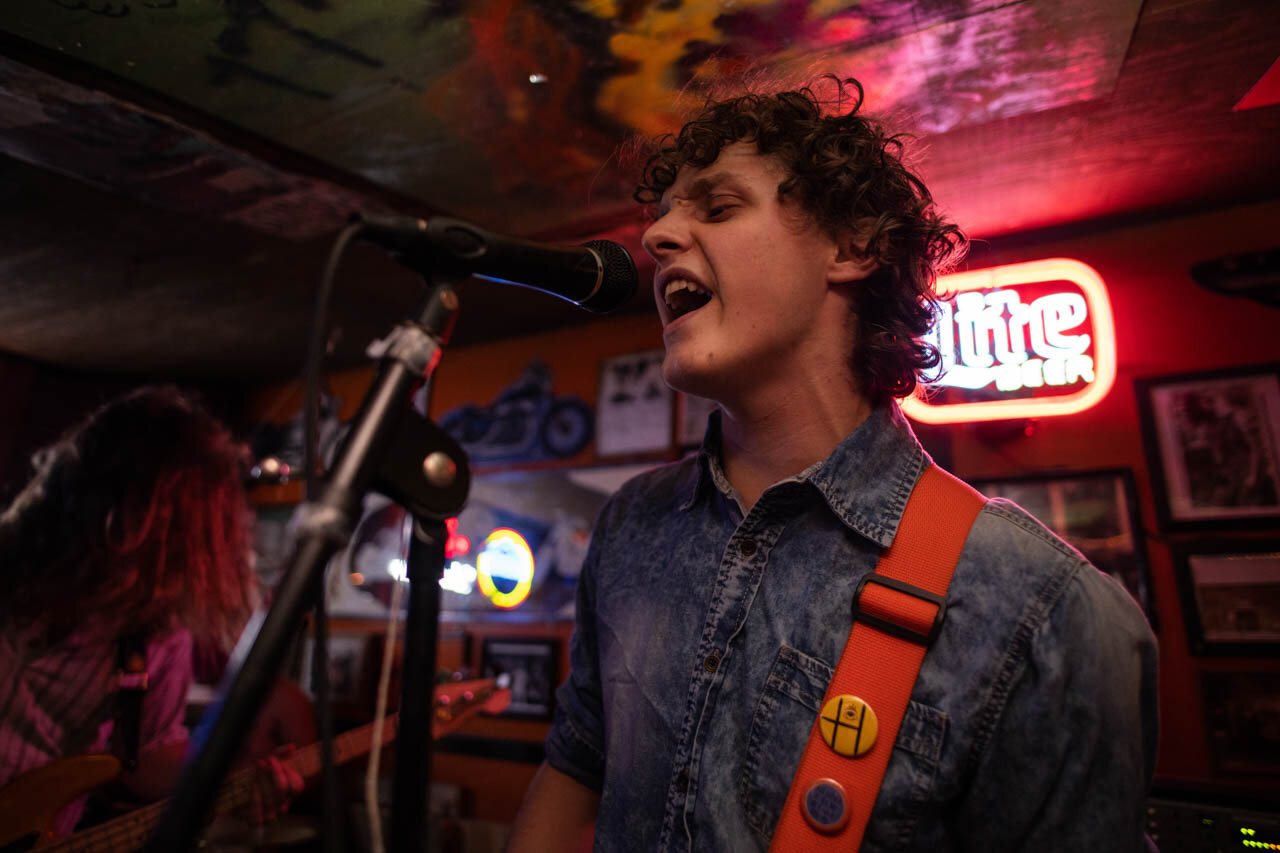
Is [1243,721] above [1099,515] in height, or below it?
below

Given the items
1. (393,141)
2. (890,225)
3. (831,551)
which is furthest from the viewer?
(393,141)

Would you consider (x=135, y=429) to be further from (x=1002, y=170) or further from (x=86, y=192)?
(x=1002, y=170)

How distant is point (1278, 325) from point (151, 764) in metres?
4.91

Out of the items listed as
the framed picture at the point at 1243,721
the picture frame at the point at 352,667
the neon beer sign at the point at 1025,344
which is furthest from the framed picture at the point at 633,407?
the framed picture at the point at 1243,721

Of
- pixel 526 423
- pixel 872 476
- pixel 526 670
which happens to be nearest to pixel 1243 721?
pixel 872 476

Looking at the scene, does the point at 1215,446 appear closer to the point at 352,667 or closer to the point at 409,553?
the point at 409,553

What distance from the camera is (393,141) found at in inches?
115

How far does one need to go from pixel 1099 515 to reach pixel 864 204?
2633 mm

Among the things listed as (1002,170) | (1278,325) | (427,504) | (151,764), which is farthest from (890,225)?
(151,764)

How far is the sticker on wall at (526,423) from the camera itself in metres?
4.88

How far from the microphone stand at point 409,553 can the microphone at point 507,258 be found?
0.14ft

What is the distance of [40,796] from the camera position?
7.04 feet

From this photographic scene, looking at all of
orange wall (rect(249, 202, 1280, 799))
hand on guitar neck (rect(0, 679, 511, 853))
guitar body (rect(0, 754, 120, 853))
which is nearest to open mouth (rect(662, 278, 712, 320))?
hand on guitar neck (rect(0, 679, 511, 853))

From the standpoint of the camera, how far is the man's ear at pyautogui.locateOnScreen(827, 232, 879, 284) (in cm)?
143
